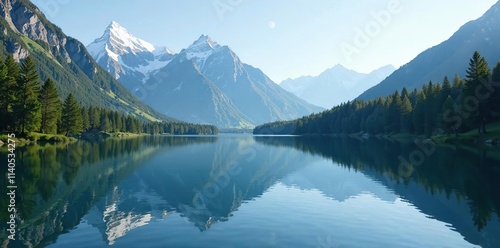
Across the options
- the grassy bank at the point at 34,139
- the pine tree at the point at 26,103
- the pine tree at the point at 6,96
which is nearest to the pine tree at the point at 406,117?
the grassy bank at the point at 34,139

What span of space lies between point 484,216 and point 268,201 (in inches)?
732

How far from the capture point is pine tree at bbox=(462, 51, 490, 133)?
100 meters

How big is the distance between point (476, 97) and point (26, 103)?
414 feet

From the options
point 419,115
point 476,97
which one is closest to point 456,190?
point 476,97

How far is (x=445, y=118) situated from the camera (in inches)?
4400

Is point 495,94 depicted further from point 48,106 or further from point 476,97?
point 48,106

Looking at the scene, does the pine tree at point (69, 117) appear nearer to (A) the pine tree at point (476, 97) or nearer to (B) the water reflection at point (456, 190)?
(B) the water reflection at point (456, 190)

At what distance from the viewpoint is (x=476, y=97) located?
103m

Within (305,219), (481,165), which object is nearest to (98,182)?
(305,219)

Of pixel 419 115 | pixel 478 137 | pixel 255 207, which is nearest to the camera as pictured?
pixel 255 207

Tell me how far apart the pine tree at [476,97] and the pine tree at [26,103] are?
12224cm

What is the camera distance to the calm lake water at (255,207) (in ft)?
76.7

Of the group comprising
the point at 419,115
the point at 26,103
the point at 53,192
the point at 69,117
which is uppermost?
the point at 419,115

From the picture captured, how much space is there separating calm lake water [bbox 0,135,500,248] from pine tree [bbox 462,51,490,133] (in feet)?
171
